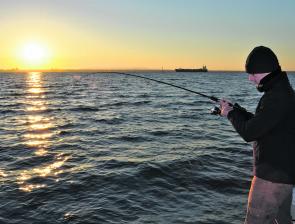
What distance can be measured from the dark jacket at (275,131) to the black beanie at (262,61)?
142 millimetres

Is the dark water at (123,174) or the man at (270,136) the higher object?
the man at (270,136)

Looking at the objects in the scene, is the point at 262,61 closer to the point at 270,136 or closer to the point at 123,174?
the point at 270,136

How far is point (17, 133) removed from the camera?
64.8 feet

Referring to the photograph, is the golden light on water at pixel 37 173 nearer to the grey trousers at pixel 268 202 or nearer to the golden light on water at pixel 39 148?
the golden light on water at pixel 39 148

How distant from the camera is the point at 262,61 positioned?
4.48m

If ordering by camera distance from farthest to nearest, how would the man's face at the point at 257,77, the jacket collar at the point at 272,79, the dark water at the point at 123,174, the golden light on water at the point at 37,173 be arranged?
the golden light on water at the point at 37,173 < the dark water at the point at 123,174 < the man's face at the point at 257,77 < the jacket collar at the point at 272,79

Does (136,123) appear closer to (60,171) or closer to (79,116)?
(79,116)

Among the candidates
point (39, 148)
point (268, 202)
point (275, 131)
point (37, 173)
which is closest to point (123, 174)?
point (37, 173)

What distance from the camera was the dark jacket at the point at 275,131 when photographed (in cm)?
426

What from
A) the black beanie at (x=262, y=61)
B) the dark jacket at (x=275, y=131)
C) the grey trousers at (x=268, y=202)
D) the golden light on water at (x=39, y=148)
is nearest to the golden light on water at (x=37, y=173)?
the golden light on water at (x=39, y=148)

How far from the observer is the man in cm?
427

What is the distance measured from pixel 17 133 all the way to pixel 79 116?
791cm

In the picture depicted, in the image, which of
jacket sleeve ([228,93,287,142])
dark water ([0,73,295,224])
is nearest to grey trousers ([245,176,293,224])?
jacket sleeve ([228,93,287,142])

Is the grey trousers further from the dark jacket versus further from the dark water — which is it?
the dark water
